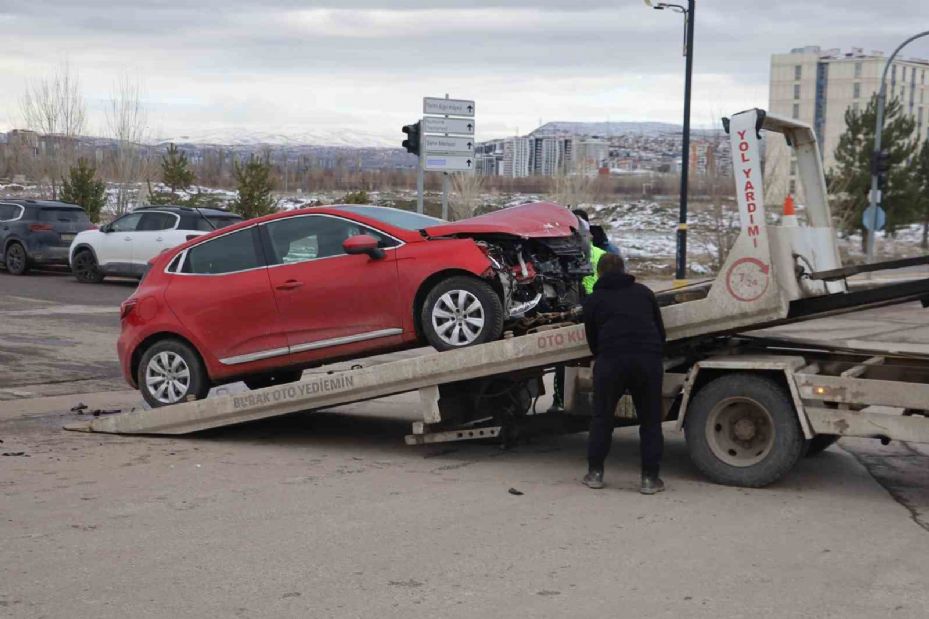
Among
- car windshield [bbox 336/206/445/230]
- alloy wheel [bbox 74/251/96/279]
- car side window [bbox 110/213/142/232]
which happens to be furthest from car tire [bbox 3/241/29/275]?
car windshield [bbox 336/206/445/230]

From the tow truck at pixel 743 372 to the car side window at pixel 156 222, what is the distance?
15324mm

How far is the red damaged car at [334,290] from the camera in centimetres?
900

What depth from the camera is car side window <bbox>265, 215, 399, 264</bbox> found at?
945 cm

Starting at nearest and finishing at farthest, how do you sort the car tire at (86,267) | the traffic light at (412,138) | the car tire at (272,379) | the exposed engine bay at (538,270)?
the exposed engine bay at (538,270)
the car tire at (272,379)
the traffic light at (412,138)
the car tire at (86,267)

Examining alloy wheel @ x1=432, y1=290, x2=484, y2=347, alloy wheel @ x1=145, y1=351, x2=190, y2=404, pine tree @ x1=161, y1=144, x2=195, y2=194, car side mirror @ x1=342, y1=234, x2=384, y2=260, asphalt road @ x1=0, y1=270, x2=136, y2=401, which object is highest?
pine tree @ x1=161, y1=144, x2=195, y2=194

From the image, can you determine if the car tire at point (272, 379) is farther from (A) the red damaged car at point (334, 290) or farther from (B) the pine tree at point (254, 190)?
(B) the pine tree at point (254, 190)

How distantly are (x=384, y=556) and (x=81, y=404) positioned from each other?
6256 mm

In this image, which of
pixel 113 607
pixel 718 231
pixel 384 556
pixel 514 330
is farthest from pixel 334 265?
pixel 718 231

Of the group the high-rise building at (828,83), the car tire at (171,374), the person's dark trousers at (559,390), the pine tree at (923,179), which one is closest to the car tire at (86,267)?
the car tire at (171,374)

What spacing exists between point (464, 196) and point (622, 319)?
33.8m

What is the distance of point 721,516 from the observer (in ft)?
23.6

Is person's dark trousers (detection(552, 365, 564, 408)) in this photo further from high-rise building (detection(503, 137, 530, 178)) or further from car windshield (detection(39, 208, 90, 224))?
high-rise building (detection(503, 137, 530, 178))

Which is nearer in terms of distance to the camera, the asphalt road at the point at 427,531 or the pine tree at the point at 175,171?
the asphalt road at the point at 427,531

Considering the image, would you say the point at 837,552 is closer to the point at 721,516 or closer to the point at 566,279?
the point at 721,516
